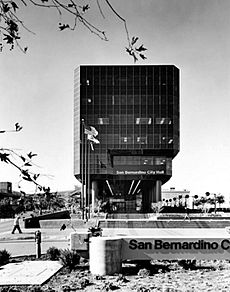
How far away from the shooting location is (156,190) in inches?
3625

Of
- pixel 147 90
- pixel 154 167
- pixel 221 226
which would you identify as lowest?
pixel 221 226

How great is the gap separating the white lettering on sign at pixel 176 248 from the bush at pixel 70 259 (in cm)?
157

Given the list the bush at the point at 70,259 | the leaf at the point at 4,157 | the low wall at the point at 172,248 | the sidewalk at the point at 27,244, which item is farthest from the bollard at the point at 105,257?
the leaf at the point at 4,157

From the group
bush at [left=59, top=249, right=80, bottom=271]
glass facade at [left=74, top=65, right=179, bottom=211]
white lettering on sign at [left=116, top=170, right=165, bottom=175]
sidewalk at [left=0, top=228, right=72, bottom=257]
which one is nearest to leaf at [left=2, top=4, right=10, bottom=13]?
bush at [left=59, top=249, right=80, bottom=271]

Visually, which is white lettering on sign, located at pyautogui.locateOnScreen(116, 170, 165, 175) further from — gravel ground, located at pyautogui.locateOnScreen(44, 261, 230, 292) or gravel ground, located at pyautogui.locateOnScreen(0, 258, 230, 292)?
gravel ground, located at pyautogui.locateOnScreen(44, 261, 230, 292)

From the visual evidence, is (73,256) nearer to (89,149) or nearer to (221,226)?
(221,226)

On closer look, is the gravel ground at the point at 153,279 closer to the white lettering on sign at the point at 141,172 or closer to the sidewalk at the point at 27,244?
the sidewalk at the point at 27,244

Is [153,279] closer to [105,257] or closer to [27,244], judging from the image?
[105,257]

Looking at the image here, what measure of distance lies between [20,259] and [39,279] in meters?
4.52

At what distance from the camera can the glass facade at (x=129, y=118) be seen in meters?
87.7

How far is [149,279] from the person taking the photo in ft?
39.4

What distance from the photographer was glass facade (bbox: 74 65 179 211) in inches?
3452

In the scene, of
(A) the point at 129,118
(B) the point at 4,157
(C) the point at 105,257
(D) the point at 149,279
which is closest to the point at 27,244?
(C) the point at 105,257

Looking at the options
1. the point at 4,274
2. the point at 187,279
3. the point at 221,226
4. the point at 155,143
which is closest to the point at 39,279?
the point at 4,274
